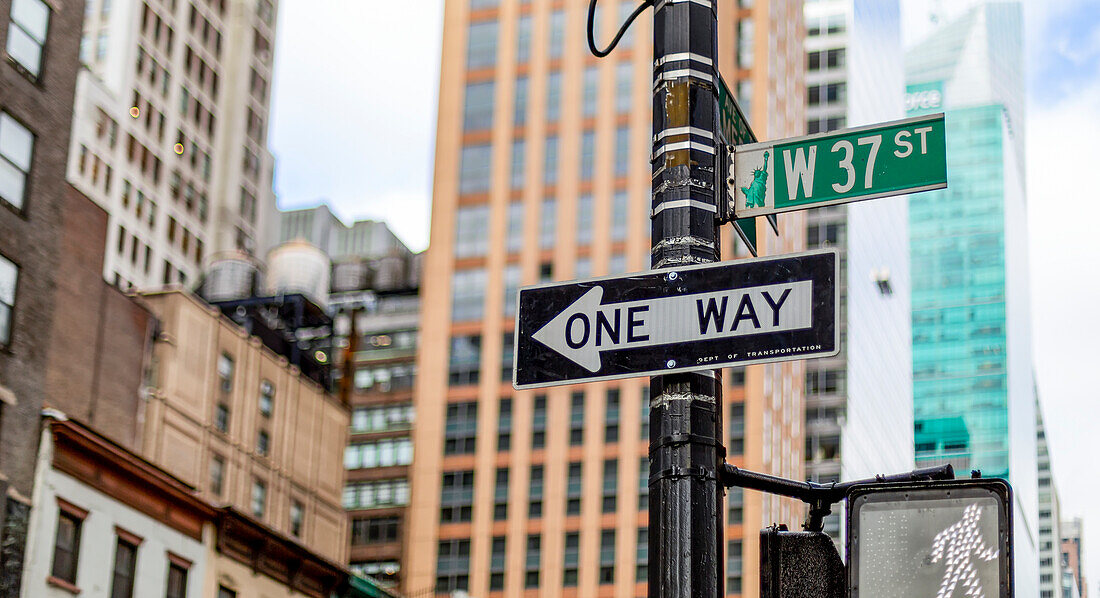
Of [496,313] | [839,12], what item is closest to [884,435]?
[839,12]

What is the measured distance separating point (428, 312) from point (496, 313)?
4.84m

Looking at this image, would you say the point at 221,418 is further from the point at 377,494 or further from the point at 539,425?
the point at 377,494

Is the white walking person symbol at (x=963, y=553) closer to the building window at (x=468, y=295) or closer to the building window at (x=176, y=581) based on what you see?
the building window at (x=176, y=581)

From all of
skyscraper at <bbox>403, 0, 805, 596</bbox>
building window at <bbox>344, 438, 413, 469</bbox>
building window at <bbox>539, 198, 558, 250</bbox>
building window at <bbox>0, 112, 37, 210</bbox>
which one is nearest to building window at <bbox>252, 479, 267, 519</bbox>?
skyscraper at <bbox>403, 0, 805, 596</bbox>

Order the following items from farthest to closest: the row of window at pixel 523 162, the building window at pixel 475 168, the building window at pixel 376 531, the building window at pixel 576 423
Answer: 1. the building window at pixel 376 531
2. the building window at pixel 475 168
3. the row of window at pixel 523 162
4. the building window at pixel 576 423

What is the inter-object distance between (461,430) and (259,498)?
3596 centimetres

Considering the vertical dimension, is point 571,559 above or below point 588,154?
below

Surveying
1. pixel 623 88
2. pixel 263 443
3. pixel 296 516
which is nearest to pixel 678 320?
pixel 263 443

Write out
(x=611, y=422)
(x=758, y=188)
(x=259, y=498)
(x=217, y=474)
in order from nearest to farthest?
(x=758, y=188), (x=217, y=474), (x=259, y=498), (x=611, y=422)

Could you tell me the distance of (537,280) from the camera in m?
106

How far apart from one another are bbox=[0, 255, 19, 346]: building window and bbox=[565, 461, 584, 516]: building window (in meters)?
69.0

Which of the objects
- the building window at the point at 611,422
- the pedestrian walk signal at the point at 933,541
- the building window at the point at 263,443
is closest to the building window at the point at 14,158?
the pedestrian walk signal at the point at 933,541

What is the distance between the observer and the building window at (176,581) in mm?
44469

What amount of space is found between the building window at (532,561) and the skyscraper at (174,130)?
31.9 meters
